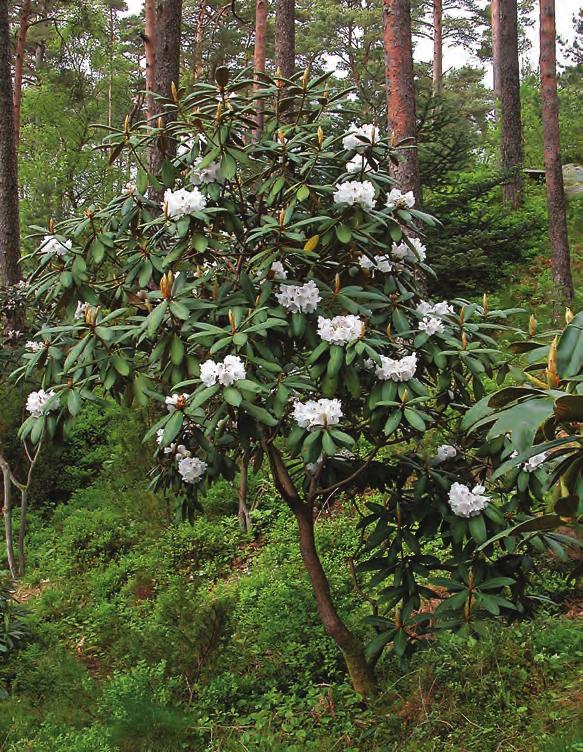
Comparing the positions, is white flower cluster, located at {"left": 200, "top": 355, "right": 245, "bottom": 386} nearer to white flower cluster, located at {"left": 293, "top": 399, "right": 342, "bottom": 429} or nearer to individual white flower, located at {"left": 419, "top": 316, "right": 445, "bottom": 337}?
white flower cluster, located at {"left": 293, "top": 399, "right": 342, "bottom": 429}

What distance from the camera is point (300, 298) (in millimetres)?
3191

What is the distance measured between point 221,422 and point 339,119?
732 centimetres

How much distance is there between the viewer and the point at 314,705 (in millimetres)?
3824

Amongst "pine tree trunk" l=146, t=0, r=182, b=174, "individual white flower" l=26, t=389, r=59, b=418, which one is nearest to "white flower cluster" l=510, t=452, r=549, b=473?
"individual white flower" l=26, t=389, r=59, b=418

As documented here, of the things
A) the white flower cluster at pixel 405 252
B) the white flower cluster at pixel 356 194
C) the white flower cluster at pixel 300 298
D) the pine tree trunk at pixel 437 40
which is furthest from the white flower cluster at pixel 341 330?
the pine tree trunk at pixel 437 40

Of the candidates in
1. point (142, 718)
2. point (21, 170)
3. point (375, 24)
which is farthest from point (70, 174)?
point (375, 24)

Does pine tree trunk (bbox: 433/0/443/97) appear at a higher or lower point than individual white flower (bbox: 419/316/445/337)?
higher

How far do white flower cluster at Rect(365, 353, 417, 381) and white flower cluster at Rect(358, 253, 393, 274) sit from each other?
57 centimetres

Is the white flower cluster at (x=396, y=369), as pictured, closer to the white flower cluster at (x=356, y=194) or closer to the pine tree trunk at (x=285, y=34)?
the white flower cluster at (x=356, y=194)

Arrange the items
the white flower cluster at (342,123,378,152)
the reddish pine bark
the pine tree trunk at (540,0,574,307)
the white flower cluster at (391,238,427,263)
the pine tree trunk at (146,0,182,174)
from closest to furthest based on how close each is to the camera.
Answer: the white flower cluster at (342,123,378,152) < the white flower cluster at (391,238,427,263) < the pine tree trunk at (146,0,182,174) < the pine tree trunk at (540,0,574,307) < the reddish pine bark

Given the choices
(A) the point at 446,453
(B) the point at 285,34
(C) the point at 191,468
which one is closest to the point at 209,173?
(C) the point at 191,468

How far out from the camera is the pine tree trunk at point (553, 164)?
32.1 ft

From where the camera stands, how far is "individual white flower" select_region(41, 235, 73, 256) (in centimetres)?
353

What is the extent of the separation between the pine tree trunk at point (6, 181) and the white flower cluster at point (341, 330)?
22.0 ft
